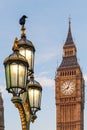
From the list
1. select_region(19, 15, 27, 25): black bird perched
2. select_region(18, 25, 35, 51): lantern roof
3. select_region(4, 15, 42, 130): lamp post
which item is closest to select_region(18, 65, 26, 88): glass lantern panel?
select_region(4, 15, 42, 130): lamp post

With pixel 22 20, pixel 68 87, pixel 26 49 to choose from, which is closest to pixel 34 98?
pixel 26 49

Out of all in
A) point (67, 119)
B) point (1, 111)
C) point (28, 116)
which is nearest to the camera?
point (28, 116)

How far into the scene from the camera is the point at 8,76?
368 inches

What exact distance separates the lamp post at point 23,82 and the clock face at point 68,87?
326 ft

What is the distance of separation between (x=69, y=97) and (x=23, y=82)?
10224 cm

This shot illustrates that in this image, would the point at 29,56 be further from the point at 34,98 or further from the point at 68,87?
the point at 68,87

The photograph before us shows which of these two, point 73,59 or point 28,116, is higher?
point 73,59

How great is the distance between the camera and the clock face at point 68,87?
362ft

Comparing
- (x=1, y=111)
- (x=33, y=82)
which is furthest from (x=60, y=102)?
(x=33, y=82)

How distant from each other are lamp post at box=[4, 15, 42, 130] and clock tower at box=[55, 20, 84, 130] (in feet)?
321

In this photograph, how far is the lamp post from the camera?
9.26 m

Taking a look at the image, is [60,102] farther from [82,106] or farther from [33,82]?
[33,82]

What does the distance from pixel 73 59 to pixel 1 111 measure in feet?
104

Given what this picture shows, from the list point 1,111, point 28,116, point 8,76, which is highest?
point 1,111
